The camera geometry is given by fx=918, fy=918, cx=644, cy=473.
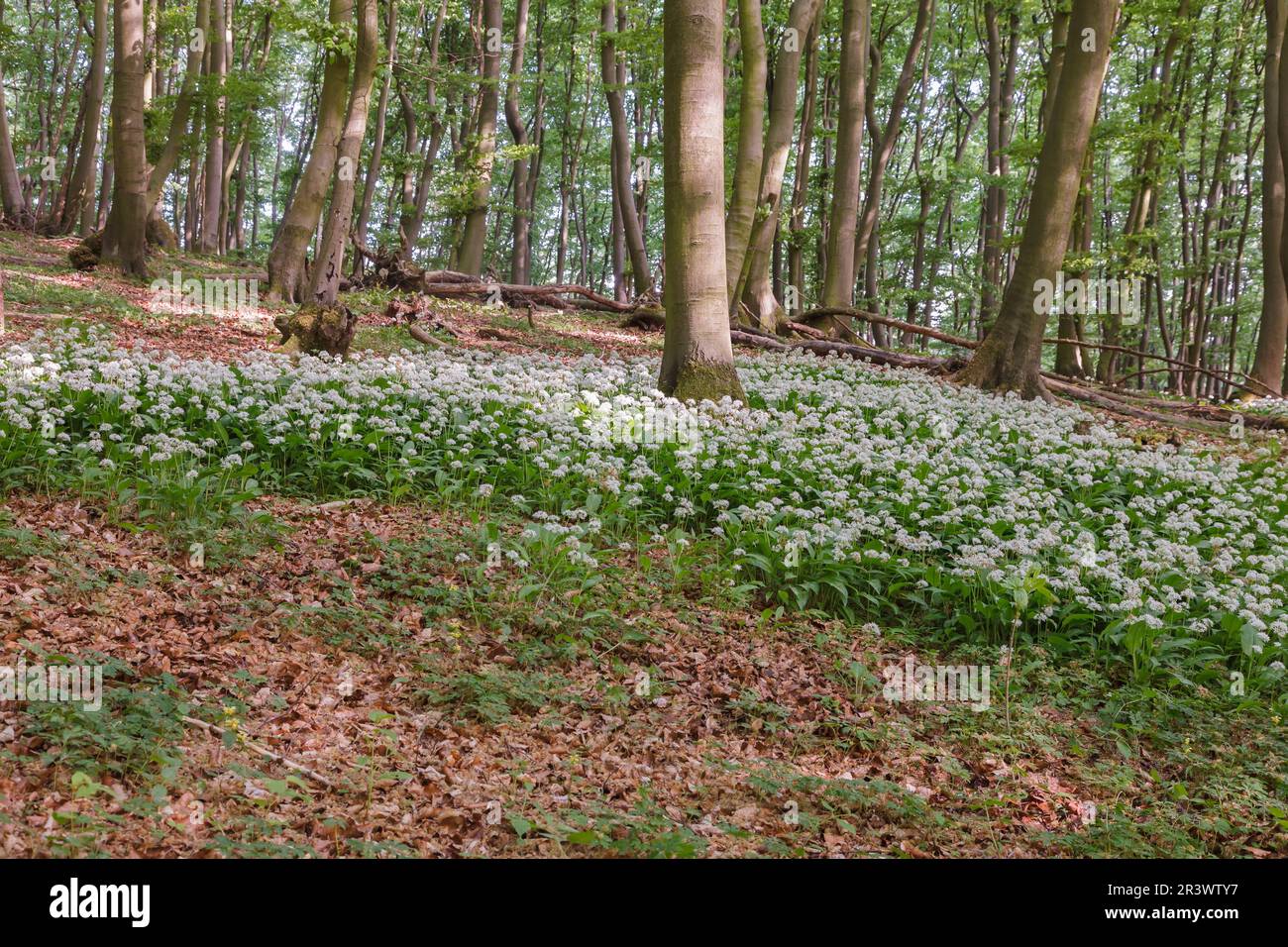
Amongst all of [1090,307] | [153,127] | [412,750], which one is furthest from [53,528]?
[1090,307]

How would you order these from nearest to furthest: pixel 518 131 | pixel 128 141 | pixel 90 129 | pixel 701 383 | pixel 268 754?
pixel 268 754 → pixel 701 383 → pixel 128 141 → pixel 90 129 → pixel 518 131

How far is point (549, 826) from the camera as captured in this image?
A: 12.3 feet

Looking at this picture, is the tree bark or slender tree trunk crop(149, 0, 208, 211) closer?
the tree bark

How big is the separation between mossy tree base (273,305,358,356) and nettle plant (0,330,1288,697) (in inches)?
37.4

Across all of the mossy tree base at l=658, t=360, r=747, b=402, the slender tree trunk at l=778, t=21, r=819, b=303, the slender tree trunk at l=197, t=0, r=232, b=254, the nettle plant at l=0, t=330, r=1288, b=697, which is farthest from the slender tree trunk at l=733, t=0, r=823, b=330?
the slender tree trunk at l=197, t=0, r=232, b=254

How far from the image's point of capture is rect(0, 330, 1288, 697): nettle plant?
6.47 metres

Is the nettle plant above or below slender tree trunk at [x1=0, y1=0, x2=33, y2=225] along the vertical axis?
below

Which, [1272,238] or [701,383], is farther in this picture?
[1272,238]

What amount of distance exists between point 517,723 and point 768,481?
3774mm

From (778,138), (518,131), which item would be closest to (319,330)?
(778,138)

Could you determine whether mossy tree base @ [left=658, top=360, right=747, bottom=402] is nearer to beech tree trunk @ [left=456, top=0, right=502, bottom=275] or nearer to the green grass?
the green grass

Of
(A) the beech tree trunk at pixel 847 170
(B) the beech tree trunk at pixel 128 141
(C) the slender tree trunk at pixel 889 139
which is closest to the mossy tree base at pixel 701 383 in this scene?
(A) the beech tree trunk at pixel 847 170

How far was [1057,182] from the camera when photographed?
12.9m

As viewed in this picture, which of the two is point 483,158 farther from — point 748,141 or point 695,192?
point 695,192
